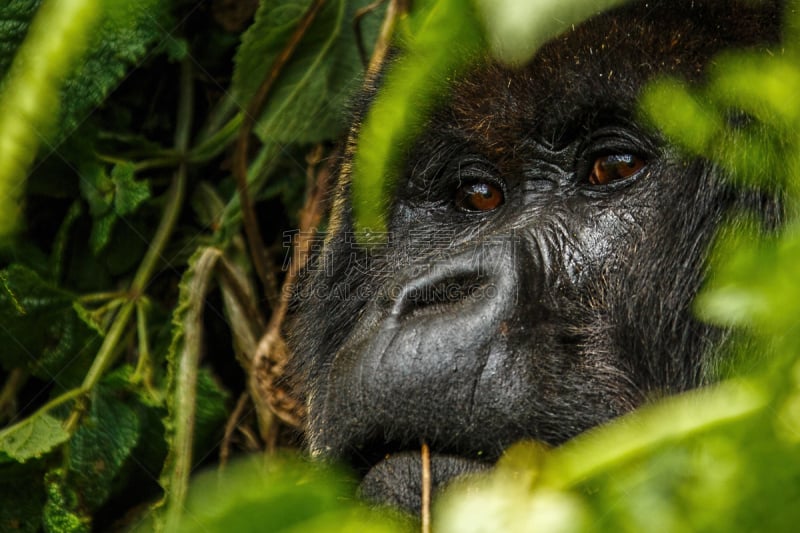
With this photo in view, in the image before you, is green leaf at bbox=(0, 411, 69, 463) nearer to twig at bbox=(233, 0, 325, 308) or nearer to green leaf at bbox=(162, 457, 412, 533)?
twig at bbox=(233, 0, 325, 308)

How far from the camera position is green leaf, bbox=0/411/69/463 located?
2224 millimetres

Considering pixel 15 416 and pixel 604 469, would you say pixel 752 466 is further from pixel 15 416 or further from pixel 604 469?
pixel 15 416

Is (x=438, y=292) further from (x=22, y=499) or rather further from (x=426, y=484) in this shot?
(x=22, y=499)

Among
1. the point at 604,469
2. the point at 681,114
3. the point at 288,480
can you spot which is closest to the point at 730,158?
the point at 681,114

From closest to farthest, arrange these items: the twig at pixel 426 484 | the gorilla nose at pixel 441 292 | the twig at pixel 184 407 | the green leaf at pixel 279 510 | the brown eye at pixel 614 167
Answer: the green leaf at pixel 279 510, the twig at pixel 426 484, the gorilla nose at pixel 441 292, the brown eye at pixel 614 167, the twig at pixel 184 407

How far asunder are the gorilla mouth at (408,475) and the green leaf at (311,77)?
125cm

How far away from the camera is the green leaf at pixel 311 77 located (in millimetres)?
2598

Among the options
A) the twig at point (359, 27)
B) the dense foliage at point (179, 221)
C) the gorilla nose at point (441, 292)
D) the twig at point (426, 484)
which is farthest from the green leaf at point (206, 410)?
the twig at point (426, 484)

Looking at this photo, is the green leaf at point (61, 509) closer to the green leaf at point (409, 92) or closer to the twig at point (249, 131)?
the twig at point (249, 131)

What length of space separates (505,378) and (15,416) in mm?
1602

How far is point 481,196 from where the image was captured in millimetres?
1909

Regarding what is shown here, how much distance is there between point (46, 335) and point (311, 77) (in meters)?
0.93

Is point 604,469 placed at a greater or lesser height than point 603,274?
greater

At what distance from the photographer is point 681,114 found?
1.40 meters
